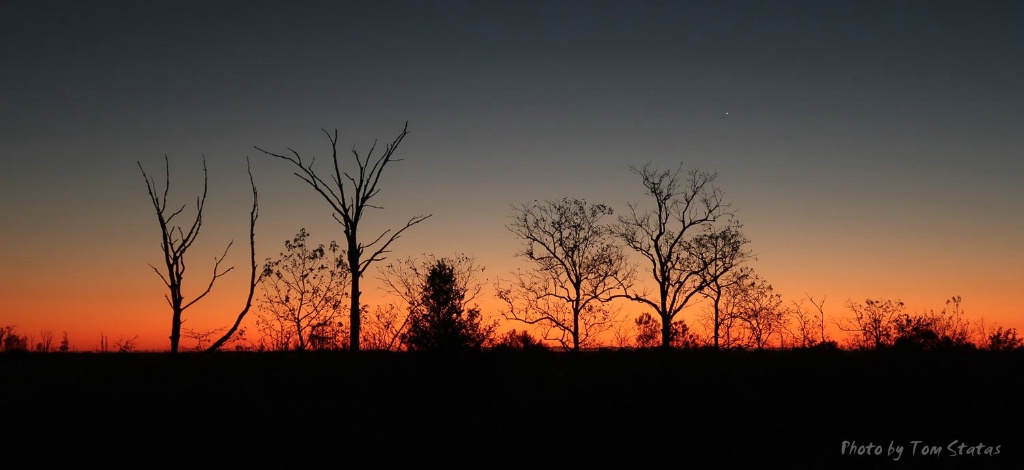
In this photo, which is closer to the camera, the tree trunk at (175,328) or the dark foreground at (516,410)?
the dark foreground at (516,410)

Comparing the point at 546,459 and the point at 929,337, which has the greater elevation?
the point at 929,337

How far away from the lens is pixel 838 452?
19266 millimetres

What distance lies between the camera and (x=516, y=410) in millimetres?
21500

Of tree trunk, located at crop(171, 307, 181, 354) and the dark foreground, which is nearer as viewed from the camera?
the dark foreground

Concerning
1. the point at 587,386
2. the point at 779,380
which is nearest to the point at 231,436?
the point at 587,386

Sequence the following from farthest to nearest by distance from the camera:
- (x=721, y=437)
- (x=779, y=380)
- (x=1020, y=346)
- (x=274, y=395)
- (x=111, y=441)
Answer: (x=1020, y=346), (x=779, y=380), (x=274, y=395), (x=721, y=437), (x=111, y=441)

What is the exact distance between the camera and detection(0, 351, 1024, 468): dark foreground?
18.8 metres

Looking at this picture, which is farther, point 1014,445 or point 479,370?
point 479,370

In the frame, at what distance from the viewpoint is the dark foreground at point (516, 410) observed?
1883cm

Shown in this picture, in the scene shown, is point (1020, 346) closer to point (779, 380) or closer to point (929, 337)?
point (929, 337)

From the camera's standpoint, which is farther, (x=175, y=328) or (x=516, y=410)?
(x=175, y=328)

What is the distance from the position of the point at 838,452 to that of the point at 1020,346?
15302mm

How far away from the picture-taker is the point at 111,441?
18672 mm

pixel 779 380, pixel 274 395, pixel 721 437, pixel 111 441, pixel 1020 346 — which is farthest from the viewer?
pixel 1020 346
